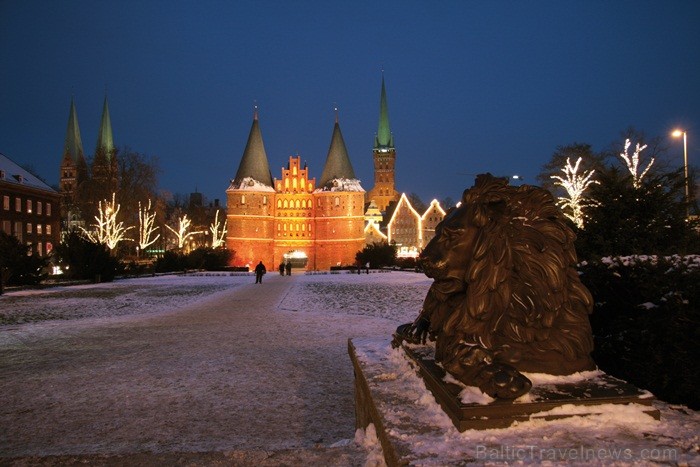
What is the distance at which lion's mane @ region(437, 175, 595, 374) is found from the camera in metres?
2.25

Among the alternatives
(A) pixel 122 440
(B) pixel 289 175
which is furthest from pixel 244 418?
(B) pixel 289 175

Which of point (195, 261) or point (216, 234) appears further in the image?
point (216, 234)

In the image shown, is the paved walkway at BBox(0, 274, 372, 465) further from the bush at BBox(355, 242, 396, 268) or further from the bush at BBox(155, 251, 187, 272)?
the bush at BBox(355, 242, 396, 268)

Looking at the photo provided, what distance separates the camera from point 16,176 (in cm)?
4178

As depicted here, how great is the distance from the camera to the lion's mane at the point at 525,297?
7.39 feet

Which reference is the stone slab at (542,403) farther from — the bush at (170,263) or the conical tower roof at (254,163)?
the conical tower roof at (254,163)

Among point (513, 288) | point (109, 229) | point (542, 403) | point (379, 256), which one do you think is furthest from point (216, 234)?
point (542, 403)

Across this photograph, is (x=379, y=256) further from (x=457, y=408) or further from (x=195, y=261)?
(x=457, y=408)

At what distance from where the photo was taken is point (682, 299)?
103 inches

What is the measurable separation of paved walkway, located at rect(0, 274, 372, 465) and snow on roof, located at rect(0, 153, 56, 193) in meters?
38.7

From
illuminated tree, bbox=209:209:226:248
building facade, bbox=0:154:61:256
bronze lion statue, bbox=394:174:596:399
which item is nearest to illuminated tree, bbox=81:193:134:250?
building facade, bbox=0:154:61:256

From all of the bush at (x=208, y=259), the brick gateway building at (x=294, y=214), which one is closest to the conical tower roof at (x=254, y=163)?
the brick gateway building at (x=294, y=214)

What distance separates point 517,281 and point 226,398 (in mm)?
3463

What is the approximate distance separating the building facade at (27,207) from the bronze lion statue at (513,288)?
4250 cm
